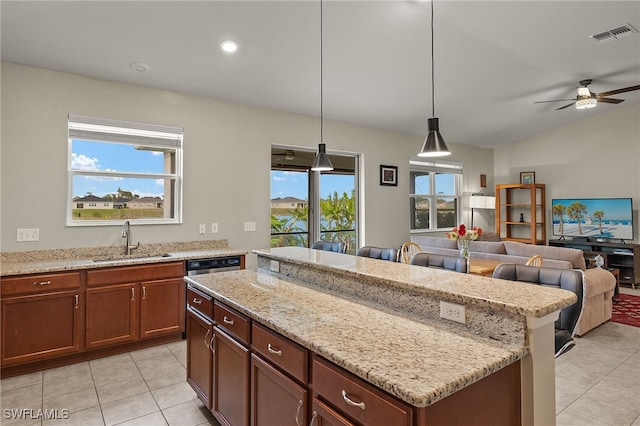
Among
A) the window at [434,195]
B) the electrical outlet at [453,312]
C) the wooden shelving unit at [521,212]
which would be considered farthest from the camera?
the wooden shelving unit at [521,212]

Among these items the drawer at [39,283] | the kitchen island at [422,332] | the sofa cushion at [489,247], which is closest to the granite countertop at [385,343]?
the kitchen island at [422,332]

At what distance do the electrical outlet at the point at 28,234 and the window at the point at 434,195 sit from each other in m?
5.46

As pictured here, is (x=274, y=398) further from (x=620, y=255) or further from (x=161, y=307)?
(x=620, y=255)

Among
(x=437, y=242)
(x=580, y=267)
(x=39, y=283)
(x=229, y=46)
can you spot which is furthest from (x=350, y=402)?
(x=437, y=242)

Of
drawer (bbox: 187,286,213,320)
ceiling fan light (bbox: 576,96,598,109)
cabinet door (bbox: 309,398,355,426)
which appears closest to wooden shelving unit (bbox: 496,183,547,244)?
ceiling fan light (bbox: 576,96,598,109)

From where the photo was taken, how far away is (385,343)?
134 centimetres

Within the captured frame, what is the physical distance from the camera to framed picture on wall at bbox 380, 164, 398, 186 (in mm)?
5941

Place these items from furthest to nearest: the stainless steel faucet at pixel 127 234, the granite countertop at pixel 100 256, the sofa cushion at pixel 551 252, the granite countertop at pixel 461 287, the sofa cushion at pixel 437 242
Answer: the sofa cushion at pixel 437 242
the sofa cushion at pixel 551 252
the stainless steel faucet at pixel 127 234
the granite countertop at pixel 100 256
the granite countertop at pixel 461 287

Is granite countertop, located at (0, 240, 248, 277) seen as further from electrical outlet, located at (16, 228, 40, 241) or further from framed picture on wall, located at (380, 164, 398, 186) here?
framed picture on wall, located at (380, 164, 398, 186)

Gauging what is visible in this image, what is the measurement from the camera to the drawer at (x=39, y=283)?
2.78 meters

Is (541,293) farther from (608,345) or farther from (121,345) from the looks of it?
(121,345)

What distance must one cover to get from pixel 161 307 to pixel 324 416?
273cm

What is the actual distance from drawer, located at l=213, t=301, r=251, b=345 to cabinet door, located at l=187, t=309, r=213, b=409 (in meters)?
0.13

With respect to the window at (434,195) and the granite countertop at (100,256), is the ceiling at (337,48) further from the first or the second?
the window at (434,195)
